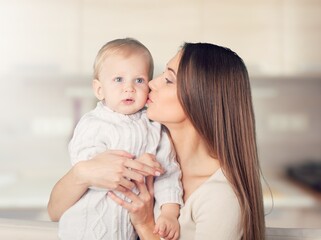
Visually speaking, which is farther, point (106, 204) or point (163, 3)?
point (163, 3)

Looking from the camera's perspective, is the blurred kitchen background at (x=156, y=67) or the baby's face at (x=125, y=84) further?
Answer: the blurred kitchen background at (x=156, y=67)

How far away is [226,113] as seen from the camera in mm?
1095

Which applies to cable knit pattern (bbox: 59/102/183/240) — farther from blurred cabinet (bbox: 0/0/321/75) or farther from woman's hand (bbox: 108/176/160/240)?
blurred cabinet (bbox: 0/0/321/75)

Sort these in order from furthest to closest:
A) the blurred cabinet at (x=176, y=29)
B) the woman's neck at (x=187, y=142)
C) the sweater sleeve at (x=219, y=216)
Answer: the blurred cabinet at (x=176, y=29)
the woman's neck at (x=187, y=142)
the sweater sleeve at (x=219, y=216)

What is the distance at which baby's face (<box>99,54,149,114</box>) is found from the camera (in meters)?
1.10

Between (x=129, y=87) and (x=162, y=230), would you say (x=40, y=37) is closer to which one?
(x=129, y=87)

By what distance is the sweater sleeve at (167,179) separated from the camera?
1.11 m

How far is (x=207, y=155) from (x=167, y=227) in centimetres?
19

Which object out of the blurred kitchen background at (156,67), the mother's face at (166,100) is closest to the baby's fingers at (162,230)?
the mother's face at (166,100)

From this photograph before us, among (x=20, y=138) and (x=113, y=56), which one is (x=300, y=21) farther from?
(x=113, y=56)

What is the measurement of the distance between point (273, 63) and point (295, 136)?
1.46 ft

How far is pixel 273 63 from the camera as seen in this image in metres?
2.81

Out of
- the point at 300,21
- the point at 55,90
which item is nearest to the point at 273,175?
the point at 300,21

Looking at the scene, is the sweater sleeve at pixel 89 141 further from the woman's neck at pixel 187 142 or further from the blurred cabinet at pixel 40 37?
the blurred cabinet at pixel 40 37
